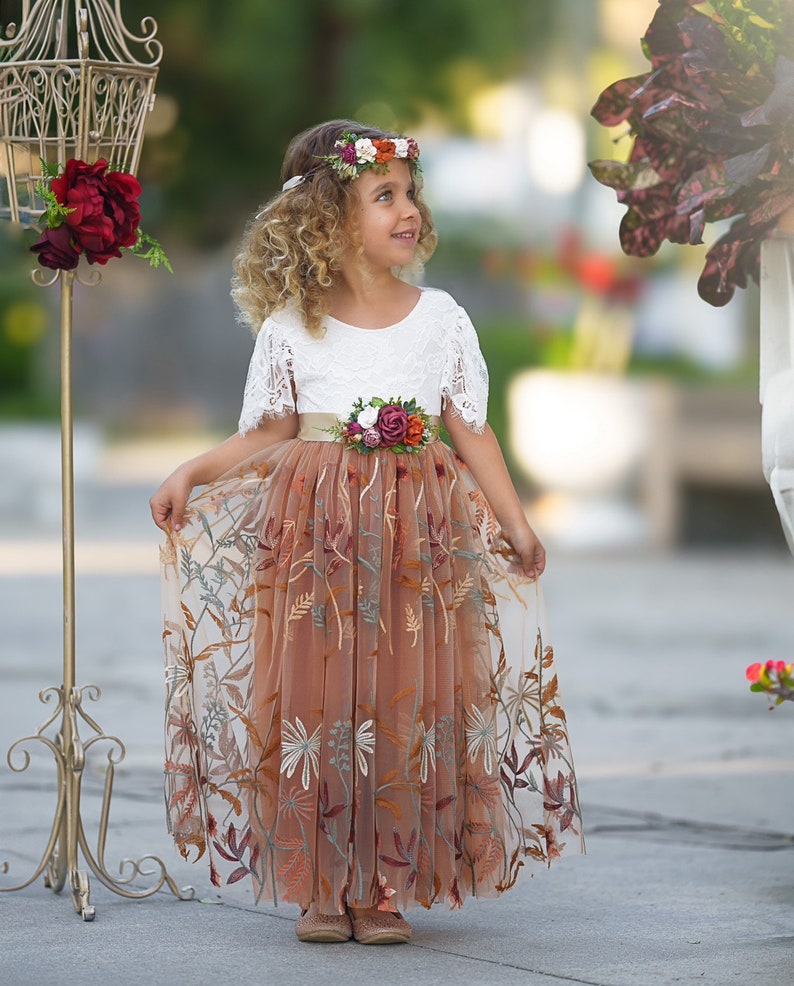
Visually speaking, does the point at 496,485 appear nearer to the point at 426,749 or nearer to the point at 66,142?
the point at 426,749

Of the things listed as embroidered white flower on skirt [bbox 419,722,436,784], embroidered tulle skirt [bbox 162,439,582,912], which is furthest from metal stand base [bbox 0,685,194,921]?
embroidered white flower on skirt [bbox 419,722,436,784]

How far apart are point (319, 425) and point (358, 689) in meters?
0.57

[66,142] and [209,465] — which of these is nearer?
[209,465]

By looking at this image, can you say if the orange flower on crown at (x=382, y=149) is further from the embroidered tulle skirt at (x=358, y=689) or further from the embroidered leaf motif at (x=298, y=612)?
the embroidered leaf motif at (x=298, y=612)

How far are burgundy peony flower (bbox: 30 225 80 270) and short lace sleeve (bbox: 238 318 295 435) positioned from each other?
0.48 meters

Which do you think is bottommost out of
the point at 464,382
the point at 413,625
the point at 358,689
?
the point at 358,689

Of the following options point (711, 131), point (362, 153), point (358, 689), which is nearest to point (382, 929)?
point (358, 689)

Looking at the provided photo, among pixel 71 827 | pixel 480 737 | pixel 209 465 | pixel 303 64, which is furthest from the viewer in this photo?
pixel 303 64

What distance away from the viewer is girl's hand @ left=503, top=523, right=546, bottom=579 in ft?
11.8

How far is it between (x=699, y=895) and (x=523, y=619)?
813mm

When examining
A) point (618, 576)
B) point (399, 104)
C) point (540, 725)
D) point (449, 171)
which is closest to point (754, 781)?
point (540, 725)

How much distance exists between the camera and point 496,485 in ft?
11.8

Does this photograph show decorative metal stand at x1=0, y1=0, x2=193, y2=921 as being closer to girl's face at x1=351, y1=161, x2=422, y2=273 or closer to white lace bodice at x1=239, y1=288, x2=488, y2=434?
white lace bodice at x1=239, y1=288, x2=488, y2=434

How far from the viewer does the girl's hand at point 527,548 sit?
3594 millimetres
